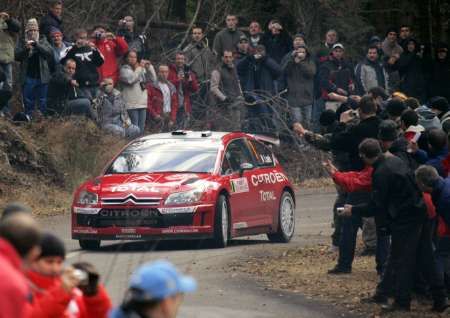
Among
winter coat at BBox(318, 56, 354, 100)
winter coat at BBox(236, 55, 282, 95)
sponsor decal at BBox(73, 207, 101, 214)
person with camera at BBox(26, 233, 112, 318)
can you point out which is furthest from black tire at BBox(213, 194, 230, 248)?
person with camera at BBox(26, 233, 112, 318)

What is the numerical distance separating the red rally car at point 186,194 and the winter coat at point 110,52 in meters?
6.19

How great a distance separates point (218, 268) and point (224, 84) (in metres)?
12.2

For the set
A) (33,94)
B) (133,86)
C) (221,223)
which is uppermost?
(133,86)

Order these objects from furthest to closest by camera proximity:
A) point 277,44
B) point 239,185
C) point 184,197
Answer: point 277,44 → point 239,185 → point 184,197

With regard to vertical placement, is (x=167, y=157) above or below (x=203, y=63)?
below

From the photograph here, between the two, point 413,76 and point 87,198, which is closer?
point 87,198

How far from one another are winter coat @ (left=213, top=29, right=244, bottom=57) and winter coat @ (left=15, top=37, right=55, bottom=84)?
4.92 metres

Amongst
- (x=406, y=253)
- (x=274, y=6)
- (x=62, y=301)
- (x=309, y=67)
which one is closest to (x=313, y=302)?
(x=406, y=253)

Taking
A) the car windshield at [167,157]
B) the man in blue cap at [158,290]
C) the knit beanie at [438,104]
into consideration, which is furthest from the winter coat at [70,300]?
the car windshield at [167,157]

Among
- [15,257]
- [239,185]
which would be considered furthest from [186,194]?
[15,257]

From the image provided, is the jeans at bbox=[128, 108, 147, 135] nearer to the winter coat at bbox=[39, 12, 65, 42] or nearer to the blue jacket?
the winter coat at bbox=[39, 12, 65, 42]

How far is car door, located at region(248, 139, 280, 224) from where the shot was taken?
20797 mm

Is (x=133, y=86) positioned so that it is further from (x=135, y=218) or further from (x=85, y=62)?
(x=135, y=218)

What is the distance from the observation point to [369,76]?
98.9 ft
